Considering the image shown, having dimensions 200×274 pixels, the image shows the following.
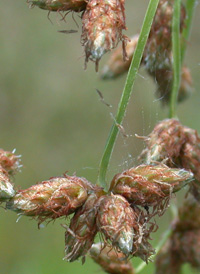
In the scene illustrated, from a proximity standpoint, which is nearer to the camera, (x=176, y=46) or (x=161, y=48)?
(x=176, y=46)

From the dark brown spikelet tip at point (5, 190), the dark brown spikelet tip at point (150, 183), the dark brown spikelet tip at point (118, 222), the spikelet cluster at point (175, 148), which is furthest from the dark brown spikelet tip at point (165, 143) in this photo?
the dark brown spikelet tip at point (5, 190)

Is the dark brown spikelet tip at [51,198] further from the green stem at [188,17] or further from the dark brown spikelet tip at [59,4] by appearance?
the green stem at [188,17]

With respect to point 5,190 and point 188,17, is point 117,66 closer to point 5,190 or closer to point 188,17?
point 188,17

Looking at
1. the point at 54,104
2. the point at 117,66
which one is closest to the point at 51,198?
the point at 117,66

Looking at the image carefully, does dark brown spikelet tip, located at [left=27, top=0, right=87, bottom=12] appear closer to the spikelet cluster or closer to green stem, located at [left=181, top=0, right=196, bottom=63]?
the spikelet cluster

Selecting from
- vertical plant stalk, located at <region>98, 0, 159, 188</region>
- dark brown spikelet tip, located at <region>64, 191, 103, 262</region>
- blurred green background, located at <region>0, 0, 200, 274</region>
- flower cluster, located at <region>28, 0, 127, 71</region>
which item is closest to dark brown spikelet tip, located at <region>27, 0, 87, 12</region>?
flower cluster, located at <region>28, 0, 127, 71</region>

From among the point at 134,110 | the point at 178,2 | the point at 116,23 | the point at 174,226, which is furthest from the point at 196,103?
the point at 116,23
